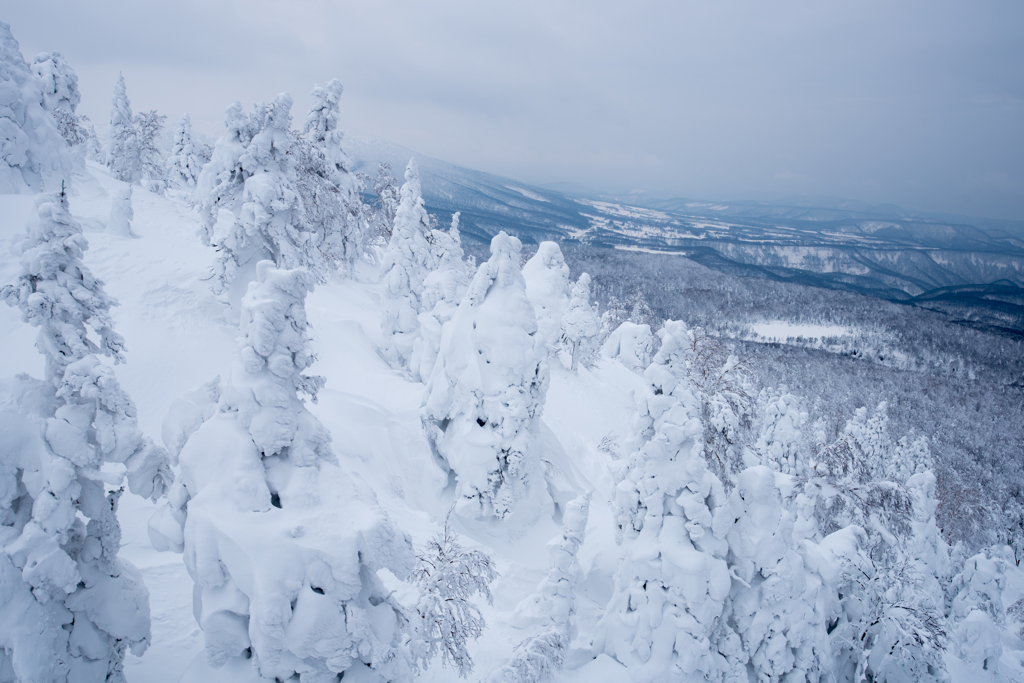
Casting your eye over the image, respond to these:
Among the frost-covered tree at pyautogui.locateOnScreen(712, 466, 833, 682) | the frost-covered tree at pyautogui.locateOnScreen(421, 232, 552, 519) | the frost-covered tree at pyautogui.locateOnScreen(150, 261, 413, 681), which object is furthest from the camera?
the frost-covered tree at pyautogui.locateOnScreen(421, 232, 552, 519)

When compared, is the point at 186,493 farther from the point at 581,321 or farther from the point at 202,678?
the point at 581,321

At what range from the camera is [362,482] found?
6773mm

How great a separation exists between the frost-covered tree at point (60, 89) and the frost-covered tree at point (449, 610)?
31.7 metres

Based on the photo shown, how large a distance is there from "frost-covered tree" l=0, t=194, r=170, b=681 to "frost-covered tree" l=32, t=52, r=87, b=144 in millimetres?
27386

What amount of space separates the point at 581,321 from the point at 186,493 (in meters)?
29.3

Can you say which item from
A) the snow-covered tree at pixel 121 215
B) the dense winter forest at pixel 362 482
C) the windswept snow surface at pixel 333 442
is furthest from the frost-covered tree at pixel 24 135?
the snow-covered tree at pixel 121 215

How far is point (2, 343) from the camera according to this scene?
1227 cm

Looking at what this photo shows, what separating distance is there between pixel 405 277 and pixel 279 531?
61.3 ft

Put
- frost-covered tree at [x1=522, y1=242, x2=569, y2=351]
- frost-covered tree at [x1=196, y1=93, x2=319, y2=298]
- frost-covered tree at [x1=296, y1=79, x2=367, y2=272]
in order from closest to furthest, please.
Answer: frost-covered tree at [x1=196, y1=93, x2=319, y2=298] < frost-covered tree at [x1=296, y1=79, x2=367, y2=272] < frost-covered tree at [x1=522, y1=242, x2=569, y2=351]

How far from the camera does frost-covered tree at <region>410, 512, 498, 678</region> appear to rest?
7.79m

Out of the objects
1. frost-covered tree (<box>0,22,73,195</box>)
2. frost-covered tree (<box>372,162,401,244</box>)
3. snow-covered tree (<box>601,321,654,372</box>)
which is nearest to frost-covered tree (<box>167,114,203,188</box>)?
frost-covered tree (<box>372,162,401,244</box>)

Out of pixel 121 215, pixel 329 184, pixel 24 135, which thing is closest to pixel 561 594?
pixel 121 215

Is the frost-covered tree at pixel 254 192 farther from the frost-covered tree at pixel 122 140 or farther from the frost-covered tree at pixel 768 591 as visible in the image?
the frost-covered tree at pixel 122 140

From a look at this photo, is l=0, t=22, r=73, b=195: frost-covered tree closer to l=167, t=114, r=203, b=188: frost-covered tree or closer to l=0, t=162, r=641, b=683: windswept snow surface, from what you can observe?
l=0, t=162, r=641, b=683: windswept snow surface
